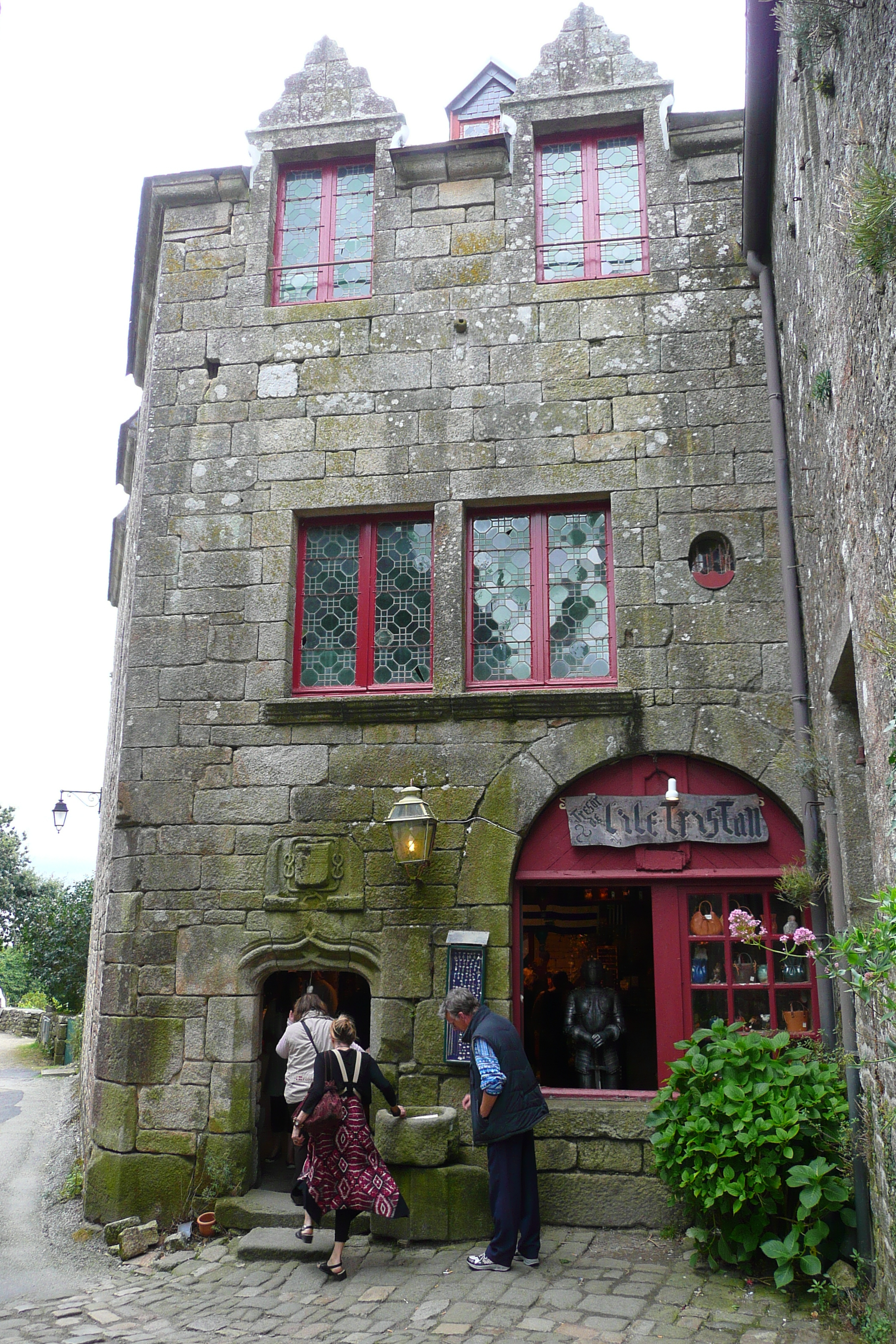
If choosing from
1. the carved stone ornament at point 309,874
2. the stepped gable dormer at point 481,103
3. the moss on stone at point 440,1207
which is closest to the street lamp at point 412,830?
the carved stone ornament at point 309,874

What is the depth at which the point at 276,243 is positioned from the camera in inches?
294

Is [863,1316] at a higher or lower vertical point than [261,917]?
lower

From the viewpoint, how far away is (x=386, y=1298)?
471 cm

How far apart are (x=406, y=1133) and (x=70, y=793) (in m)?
10.0

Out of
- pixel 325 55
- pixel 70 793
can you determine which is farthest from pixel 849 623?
pixel 70 793

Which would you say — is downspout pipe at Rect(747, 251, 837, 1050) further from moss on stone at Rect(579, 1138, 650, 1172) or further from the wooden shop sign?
moss on stone at Rect(579, 1138, 650, 1172)

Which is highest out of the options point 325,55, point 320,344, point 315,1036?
point 325,55

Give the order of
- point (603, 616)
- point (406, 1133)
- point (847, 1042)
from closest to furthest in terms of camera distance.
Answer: point (847, 1042)
point (406, 1133)
point (603, 616)

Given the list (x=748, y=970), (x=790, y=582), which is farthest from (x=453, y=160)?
(x=748, y=970)

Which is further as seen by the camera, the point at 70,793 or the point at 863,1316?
the point at 70,793

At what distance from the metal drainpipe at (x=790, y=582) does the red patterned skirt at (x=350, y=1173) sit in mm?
2441

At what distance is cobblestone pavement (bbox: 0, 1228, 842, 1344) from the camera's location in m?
4.20

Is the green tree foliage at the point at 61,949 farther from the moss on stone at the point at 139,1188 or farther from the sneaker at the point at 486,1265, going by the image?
the sneaker at the point at 486,1265

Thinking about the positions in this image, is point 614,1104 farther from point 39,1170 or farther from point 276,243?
point 276,243
